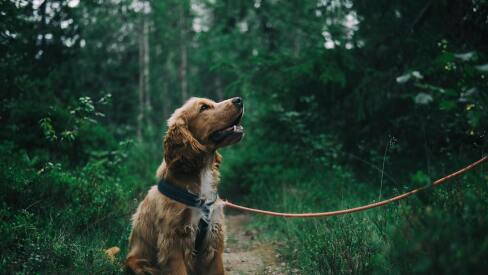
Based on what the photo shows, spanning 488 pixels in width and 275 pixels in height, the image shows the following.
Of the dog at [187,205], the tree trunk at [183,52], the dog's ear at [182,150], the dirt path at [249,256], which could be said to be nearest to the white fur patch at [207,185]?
the dog at [187,205]

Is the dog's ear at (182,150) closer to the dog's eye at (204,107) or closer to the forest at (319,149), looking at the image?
the dog's eye at (204,107)

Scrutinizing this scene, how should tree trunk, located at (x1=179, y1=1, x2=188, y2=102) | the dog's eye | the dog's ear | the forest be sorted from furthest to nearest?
tree trunk, located at (x1=179, y1=1, x2=188, y2=102), the dog's eye, the dog's ear, the forest

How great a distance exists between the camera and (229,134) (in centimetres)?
397

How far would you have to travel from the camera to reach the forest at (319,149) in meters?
2.79

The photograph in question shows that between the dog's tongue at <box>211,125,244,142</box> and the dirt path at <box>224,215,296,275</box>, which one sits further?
the dirt path at <box>224,215,296,275</box>

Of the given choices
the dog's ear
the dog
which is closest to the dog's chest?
the dog

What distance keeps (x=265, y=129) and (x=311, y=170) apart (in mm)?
1414

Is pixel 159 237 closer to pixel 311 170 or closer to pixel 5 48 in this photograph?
pixel 5 48

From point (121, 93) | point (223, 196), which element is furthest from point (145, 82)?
point (223, 196)

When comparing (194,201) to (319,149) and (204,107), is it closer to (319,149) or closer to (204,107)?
(204,107)

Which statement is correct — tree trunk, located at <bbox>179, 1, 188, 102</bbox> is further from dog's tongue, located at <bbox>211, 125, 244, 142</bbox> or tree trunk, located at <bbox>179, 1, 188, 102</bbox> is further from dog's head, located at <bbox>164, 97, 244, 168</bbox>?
dog's tongue, located at <bbox>211, 125, 244, 142</bbox>

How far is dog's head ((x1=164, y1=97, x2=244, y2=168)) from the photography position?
149 inches

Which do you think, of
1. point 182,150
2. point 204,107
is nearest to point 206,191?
point 182,150

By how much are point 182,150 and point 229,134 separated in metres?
0.53
